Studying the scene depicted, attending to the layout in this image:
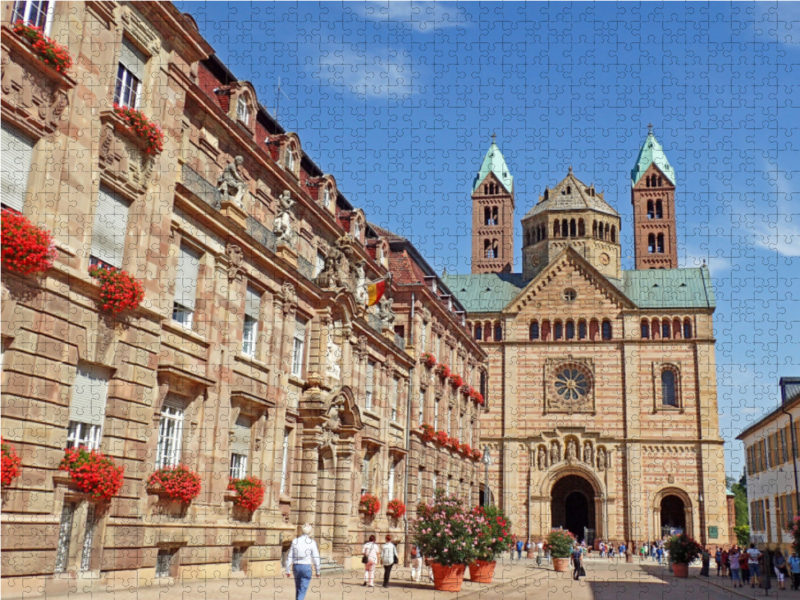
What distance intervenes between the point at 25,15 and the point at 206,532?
13086mm

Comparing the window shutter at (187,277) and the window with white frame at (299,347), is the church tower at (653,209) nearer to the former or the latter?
the window with white frame at (299,347)

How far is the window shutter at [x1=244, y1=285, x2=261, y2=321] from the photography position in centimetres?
2556

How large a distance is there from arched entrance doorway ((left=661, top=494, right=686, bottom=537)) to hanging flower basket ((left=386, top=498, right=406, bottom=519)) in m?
39.4

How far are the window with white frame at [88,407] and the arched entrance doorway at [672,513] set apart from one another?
6078cm

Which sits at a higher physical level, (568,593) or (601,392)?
(601,392)

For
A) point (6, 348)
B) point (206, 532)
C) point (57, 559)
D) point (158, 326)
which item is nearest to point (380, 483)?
point (206, 532)

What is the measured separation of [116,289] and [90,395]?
7.28ft

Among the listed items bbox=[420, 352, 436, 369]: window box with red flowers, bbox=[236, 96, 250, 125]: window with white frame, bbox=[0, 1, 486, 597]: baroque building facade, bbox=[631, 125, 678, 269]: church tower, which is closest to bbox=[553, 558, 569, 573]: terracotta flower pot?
bbox=[0, 1, 486, 597]: baroque building facade

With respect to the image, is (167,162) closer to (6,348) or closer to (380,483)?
(6,348)

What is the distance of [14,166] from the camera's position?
1503cm

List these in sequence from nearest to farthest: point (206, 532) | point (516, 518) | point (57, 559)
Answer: point (57, 559) → point (206, 532) → point (516, 518)

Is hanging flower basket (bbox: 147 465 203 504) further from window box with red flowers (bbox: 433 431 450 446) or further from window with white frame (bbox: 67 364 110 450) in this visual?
window box with red flowers (bbox: 433 431 450 446)

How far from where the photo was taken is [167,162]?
20.0 metres

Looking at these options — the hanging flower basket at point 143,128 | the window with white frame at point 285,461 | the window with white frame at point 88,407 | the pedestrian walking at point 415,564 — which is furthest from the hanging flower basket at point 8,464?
the pedestrian walking at point 415,564
